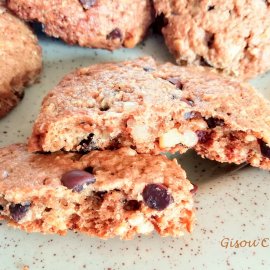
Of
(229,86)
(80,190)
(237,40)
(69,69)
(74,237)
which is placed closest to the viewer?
(80,190)

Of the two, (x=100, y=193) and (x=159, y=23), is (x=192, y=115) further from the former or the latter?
(x=159, y=23)

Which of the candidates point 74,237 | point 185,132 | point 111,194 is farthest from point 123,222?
point 185,132

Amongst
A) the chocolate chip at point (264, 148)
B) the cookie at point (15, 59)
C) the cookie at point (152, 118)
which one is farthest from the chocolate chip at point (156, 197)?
the cookie at point (15, 59)

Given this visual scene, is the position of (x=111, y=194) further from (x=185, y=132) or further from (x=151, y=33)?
(x=151, y=33)

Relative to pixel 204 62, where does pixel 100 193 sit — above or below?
below

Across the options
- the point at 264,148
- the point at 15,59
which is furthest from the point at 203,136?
the point at 15,59

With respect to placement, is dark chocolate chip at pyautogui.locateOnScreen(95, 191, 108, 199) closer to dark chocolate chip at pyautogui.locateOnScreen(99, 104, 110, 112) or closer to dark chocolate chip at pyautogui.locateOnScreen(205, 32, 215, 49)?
dark chocolate chip at pyautogui.locateOnScreen(99, 104, 110, 112)

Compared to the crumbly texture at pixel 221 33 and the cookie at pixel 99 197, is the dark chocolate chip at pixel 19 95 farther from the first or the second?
Answer: the crumbly texture at pixel 221 33

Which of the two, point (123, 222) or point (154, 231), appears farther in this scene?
point (154, 231)
